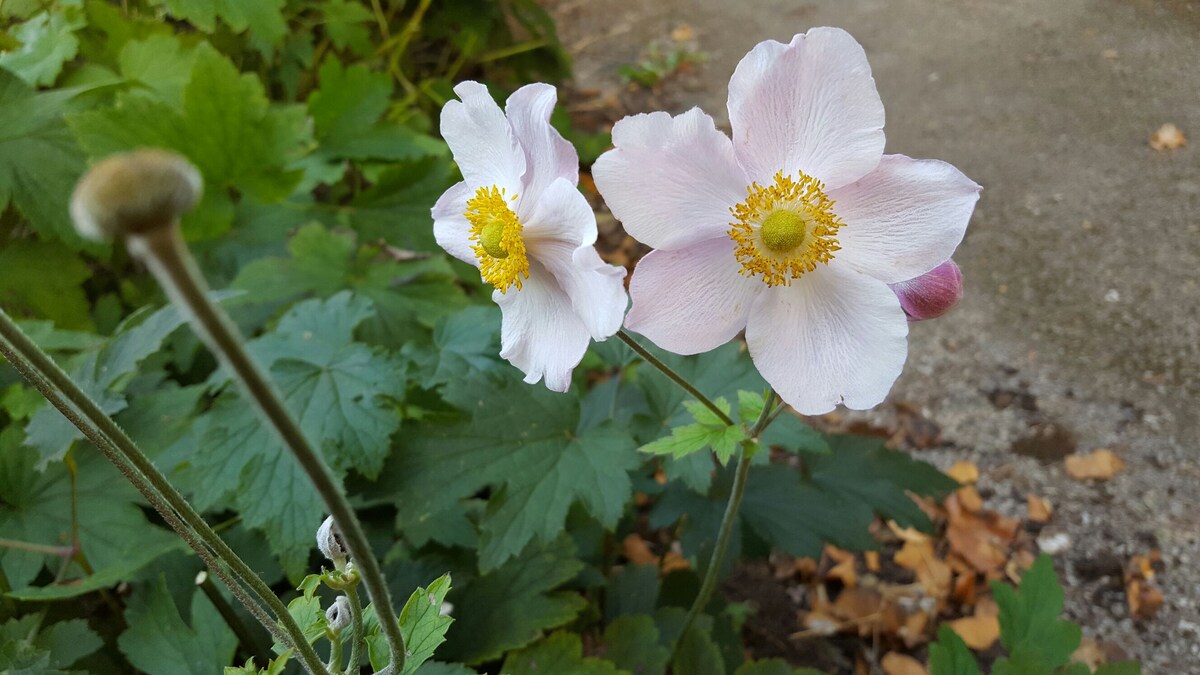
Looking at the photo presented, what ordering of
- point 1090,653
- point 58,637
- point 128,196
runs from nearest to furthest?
point 128,196, point 58,637, point 1090,653

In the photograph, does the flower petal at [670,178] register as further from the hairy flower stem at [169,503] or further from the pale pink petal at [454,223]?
the hairy flower stem at [169,503]

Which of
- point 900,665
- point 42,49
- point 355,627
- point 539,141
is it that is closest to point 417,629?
point 355,627

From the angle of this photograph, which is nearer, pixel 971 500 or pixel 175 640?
pixel 175 640

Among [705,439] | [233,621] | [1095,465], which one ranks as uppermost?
[705,439]

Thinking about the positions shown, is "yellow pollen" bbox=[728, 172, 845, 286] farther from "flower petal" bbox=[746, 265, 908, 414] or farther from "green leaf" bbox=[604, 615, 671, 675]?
"green leaf" bbox=[604, 615, 671, 675]

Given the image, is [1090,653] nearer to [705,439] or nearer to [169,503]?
[705,439]

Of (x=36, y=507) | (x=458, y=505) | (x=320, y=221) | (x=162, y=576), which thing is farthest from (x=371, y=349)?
(x=320, y=221)

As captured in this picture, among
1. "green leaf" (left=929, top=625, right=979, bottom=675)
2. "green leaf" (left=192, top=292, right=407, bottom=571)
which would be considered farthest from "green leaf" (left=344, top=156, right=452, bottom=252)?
"green leaf" (left=929, top=625, right=979, bottom=675)
